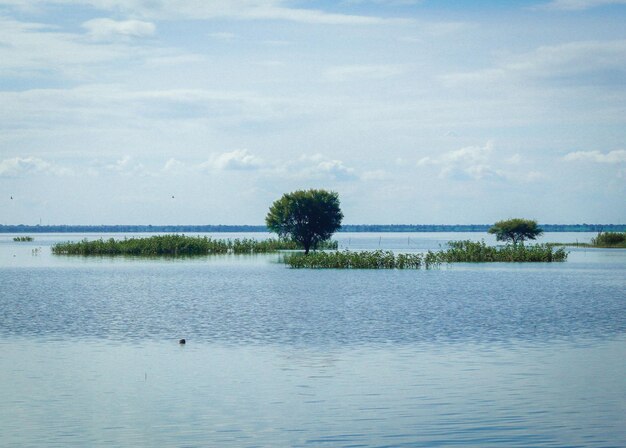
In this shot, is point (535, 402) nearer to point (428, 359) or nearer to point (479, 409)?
point (479, 409)

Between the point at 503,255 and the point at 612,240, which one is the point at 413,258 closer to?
the point at 503,255

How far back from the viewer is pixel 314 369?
93.6ft

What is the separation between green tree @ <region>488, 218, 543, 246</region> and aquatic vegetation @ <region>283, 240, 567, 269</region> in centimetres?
3046

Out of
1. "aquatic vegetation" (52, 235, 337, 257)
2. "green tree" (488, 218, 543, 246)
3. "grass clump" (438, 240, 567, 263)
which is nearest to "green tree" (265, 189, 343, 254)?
"aquatic vegetation" (52, 235, 337, 257)

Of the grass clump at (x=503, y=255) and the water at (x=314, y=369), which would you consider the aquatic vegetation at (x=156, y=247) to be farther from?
the water at (x=314, y=369)

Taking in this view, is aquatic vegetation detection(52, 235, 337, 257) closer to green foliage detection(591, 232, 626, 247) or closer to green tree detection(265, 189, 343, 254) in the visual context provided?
green tree detection(265, 189, 343, 254)

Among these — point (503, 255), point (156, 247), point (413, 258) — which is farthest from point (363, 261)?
point (156, 247)

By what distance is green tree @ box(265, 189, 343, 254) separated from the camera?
4417 inches

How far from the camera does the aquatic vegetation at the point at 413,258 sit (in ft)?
293

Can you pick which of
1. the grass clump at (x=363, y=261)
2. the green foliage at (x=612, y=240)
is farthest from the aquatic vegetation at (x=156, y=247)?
the green foliage at (x=612, y=240)

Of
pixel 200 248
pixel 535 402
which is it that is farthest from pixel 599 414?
pixel 200 248

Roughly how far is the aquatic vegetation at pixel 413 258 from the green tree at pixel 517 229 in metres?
30.5

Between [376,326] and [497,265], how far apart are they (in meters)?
60.3

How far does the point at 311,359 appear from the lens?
3061cm
